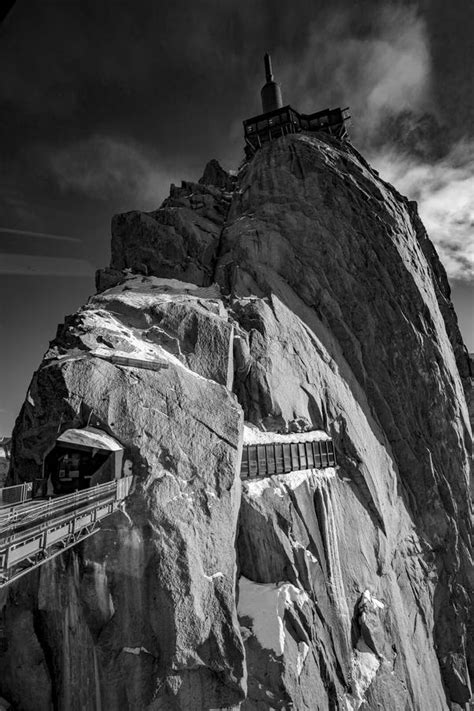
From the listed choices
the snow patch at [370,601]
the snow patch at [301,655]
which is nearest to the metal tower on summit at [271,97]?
the snow patch at [370,601]

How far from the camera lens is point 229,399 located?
27766 mm

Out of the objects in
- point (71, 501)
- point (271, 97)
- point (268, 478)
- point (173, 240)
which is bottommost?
point (71, 501)

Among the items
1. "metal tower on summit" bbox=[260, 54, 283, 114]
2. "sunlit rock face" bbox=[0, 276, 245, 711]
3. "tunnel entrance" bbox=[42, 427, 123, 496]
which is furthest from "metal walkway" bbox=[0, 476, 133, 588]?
"metal tower on summit" bbox=[260, 54, 283, 114]

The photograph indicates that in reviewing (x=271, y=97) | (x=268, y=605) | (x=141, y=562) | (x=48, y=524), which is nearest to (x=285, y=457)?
(x=268, y=605)

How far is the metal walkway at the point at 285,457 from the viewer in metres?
28.7

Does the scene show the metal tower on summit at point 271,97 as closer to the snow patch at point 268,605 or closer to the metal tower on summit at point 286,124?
the metal tower on summit at point 286,124

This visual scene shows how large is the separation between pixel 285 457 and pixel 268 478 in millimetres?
2489

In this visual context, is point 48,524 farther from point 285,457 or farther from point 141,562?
point 285,457

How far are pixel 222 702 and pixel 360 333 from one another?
36429 millimetres

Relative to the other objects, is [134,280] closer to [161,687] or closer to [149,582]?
[149,582]

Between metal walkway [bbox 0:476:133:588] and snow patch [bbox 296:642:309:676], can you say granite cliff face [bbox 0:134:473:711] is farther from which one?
metal walkway [bbox 0:476:133:588]

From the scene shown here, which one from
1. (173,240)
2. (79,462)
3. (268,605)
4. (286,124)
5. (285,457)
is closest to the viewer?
(79,462)

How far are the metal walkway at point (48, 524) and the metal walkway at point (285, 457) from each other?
9.83m

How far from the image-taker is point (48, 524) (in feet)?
43.4
